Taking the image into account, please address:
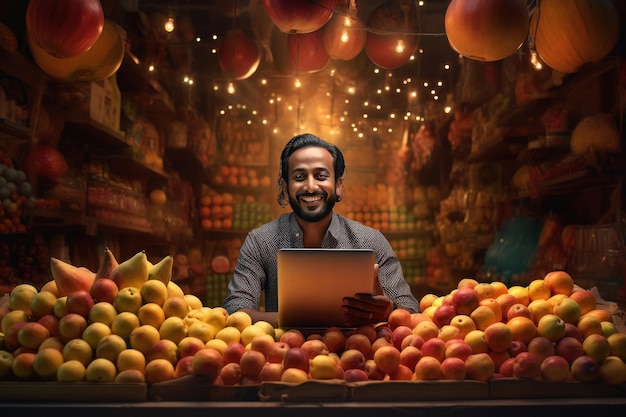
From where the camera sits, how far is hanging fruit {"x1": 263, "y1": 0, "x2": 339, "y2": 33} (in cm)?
275

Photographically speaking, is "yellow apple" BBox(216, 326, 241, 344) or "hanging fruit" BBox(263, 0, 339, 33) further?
"hanging fruit" BBox(263, 0, 339, 33)

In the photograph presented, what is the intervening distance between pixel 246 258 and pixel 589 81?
100 inches

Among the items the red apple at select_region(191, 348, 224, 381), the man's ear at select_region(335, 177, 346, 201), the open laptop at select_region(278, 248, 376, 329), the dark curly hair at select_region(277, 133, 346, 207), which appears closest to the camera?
the red apple at select_region(191, 348, 224, 381)

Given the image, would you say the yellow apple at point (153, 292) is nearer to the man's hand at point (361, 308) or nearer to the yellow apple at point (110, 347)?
the yellow apple at point (110, 347)

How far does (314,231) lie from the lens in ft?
9.77

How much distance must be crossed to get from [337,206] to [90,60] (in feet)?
15.7

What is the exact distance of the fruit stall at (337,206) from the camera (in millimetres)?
1485

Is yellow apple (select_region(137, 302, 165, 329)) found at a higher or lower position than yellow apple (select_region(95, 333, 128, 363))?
higher

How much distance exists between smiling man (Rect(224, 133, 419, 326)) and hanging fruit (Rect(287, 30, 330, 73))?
166 cm

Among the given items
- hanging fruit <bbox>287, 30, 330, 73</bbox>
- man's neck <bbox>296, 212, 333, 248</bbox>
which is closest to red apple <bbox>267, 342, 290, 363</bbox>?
man's neck <bbox>296, 212, 333, 248</bbox>

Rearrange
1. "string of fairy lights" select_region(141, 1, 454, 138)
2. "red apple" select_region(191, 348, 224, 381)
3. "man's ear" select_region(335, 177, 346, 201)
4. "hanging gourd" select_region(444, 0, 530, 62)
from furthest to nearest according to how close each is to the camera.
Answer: "string of fairy lights" select_region(141, 1, 454, 138), "man's ear" select_region(335, 177, 346, 201), "hanging gourd" select_region(444, 0, 530, 62), "red apple" select_region(191, 348, 224, 381)

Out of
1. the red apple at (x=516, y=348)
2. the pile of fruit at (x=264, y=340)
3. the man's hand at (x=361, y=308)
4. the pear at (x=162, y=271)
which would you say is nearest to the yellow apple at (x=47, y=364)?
the pile of fruit at (x=264, y=340)

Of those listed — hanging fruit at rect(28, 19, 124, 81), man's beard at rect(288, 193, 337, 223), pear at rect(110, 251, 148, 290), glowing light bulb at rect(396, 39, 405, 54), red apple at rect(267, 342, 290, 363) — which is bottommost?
red apple at rect(267, 342, 290, 363)

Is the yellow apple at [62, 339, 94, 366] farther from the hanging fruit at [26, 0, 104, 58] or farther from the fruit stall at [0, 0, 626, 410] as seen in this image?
the hanging fruit at [26, 0, 104, 58]
